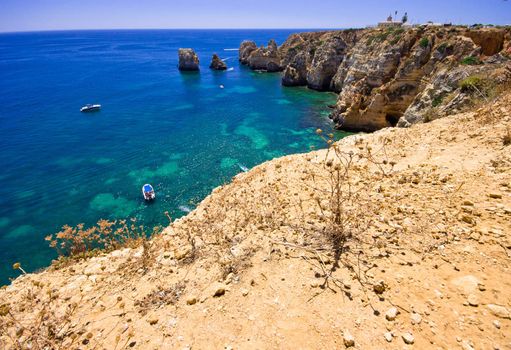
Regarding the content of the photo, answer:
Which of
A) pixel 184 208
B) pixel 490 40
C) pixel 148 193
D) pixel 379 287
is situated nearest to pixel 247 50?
pixel 490 40

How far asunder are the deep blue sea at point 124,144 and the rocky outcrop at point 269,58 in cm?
1997

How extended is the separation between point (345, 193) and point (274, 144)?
26.1 meters

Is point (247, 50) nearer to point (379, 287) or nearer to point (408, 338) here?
point (379, 287)

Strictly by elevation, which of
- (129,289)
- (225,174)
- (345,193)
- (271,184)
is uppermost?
(345,193)

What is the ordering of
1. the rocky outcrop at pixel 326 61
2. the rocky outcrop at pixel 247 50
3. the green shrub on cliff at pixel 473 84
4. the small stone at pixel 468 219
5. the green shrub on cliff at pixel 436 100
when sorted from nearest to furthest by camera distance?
the small stone at pixel 468 219, the green shrub on cliff at pixel 473 84, the green shrub on cliff at pixel 436 100, the rocky outcrop at pixel 326 61, the rocky outcrop at pixel 247 50

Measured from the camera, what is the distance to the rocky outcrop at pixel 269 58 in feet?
259

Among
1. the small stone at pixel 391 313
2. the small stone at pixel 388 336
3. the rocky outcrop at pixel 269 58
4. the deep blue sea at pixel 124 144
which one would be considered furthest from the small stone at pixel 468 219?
the rocky outcrop at pixel 269 58

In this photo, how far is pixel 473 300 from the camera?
376 cm

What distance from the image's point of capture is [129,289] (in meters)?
5.82

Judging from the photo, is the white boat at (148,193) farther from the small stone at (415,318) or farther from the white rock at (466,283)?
the white rock at (466,283)

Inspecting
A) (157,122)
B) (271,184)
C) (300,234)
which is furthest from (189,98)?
(300,234)

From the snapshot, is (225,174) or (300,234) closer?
(300,234)

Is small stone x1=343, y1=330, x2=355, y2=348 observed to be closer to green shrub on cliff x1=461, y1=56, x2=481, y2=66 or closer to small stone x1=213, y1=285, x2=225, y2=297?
small stone x1=213, y1=285, x2=225, y2=297

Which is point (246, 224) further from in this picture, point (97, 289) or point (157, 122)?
point (157, 122)
